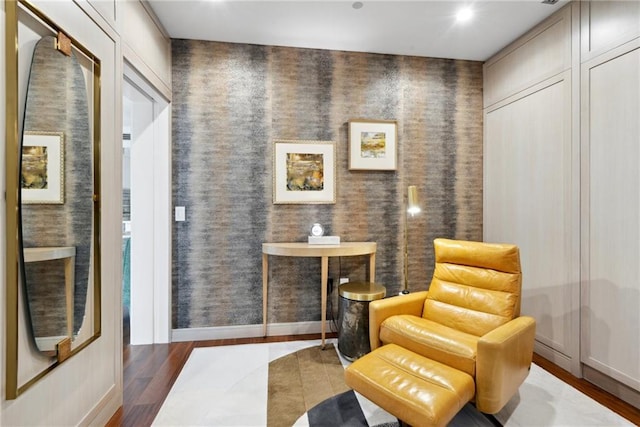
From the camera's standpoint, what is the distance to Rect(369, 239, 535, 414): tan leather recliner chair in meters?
1.61

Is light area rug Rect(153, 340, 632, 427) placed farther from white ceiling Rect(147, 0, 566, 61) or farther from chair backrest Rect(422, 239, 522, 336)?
white ceiling Rect(147, 0, 566, 61)

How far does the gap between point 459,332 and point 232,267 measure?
2020 millimetres

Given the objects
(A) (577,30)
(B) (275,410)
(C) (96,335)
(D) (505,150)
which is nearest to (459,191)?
(D) (505,150)

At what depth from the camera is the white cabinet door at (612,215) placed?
6.59ft

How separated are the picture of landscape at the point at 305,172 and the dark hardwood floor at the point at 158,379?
4.81 feet

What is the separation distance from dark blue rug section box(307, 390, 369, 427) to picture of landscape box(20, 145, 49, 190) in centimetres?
180

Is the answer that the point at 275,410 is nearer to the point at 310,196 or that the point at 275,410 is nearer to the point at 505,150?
the point at 310,196

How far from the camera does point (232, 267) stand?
3043 millimetres

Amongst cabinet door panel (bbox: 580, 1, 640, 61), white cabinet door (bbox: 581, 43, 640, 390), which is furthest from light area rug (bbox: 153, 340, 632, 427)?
cabinet door panel (bbox: 580, 1, 640, 61)

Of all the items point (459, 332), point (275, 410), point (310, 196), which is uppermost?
point (310, 196)

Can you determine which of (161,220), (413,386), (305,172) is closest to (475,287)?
(413,386)

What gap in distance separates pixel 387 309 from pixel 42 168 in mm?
2026

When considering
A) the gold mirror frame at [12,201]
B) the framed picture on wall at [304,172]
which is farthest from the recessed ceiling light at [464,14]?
the gold mirror frame at [12,201]

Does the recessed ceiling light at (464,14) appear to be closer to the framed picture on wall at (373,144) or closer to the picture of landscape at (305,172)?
the framed picture on wall at (373,144)
